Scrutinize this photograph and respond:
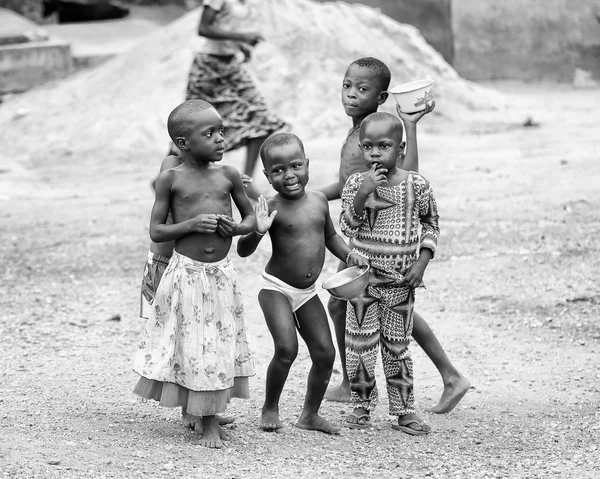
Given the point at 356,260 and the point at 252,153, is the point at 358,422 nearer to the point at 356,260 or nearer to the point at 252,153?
the point at 356,260

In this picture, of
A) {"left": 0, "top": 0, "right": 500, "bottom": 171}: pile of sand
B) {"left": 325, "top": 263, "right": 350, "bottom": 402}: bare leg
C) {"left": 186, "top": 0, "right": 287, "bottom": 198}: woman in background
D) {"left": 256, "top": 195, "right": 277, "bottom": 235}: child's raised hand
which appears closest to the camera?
{"left": 256, "top": 195, "right": 277, "bottom": 235}: child's raised hand

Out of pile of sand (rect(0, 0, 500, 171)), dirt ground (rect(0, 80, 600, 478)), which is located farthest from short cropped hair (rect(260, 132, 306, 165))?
pile of sand (rect(0, 0, 500, 171))

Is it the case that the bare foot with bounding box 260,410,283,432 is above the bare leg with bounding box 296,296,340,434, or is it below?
below

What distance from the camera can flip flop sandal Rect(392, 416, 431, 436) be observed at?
397cm

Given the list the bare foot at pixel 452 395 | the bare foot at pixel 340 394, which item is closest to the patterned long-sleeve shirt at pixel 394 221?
the bare foot at pixel 452 395

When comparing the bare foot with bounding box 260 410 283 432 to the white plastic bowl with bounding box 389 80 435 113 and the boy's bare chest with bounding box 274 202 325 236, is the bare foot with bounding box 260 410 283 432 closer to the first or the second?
the boy's bare chest with bounding box 274 202 325 236

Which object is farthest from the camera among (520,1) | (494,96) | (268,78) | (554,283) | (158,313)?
(520,1)

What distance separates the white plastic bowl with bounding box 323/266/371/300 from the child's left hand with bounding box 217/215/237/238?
0.37 metres

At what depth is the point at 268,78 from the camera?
11.6 meters

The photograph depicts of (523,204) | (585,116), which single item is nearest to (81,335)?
(523,204)

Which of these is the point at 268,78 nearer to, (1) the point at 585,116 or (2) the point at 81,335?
(1) the point at 585,116

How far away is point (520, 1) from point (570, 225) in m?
8.63

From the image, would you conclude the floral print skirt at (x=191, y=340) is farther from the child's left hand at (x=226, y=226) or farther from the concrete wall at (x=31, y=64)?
the concrete wall at (x=31, y=64)

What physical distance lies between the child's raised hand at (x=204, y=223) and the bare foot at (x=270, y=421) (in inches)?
29.9
